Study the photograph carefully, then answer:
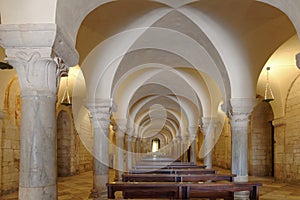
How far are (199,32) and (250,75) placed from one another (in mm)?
1646

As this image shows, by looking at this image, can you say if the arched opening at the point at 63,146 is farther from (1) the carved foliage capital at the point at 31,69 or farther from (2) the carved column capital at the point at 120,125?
(1) the carved foliage capital at the point at 31,69

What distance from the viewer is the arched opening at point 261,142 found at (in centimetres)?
1608

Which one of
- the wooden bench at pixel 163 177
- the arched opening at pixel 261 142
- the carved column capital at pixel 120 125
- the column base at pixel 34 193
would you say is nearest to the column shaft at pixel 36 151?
the column base at pixel 34 193

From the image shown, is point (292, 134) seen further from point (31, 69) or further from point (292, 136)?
point (31, 69)

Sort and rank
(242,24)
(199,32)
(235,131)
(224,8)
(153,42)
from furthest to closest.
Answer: (153,42) < (235,131) < (199,32) < (242,24) < (224,8)

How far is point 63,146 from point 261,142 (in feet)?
30.2

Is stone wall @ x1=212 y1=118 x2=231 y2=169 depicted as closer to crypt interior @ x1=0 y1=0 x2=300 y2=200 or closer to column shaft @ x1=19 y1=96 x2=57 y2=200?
crypt interior @ x1=0 y1=0 x2=300 y2=200

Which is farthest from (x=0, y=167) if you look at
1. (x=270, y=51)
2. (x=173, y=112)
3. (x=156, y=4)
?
(x=173, y=112)

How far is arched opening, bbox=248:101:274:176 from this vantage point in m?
16.1

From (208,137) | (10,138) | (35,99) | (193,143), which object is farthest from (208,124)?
(35,99)

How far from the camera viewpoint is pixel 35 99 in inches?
151

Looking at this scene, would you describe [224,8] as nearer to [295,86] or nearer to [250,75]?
[250,75]

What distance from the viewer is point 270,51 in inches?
310

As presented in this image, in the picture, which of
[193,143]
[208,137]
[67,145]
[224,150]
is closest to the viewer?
[208,137]
